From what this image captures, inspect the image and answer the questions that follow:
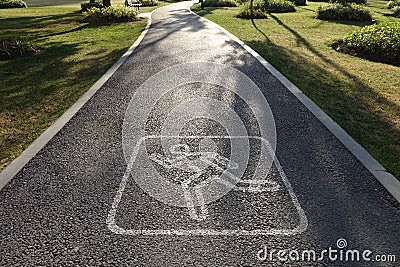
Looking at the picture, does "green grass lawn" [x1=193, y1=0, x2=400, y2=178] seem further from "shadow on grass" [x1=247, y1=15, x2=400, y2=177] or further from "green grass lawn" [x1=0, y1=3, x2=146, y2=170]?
"green grass lawn" [x1=0, y1=3, x2=146, y2=170]

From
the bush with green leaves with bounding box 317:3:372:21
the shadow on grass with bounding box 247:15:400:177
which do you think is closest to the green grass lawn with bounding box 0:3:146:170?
the shadow on grass with bounding box 247:15:400:177

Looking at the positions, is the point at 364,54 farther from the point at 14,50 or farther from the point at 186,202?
the point at 14,50

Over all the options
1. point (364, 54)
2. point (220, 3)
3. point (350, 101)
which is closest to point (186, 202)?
point (350, 101)

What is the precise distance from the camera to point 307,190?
147 inches

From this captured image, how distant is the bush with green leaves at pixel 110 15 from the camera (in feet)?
65.3

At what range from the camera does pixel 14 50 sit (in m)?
10.8

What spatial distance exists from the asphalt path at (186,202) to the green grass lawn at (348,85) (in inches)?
21.7

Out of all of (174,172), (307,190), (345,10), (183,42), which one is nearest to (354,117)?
(307,190)

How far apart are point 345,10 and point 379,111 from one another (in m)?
18.3

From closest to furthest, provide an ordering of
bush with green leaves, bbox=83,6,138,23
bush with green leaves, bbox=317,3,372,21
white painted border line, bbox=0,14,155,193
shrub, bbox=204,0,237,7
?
white painted border line, bbox=0,14,155,193 < bush with green leaves, bbox=83,6,138,23 < bush with green leaves, bbox=317,3,372,21 < shrub, bbox=204,0,237,7

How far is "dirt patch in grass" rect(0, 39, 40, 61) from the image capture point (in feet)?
34.2

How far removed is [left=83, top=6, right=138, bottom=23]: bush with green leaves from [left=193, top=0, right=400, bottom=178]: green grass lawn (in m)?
9.08

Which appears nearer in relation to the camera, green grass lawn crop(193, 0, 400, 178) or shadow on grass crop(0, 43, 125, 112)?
green grass lawn crop(193, 0, 400, 178)

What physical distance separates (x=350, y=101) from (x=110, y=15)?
1691 centimetres
